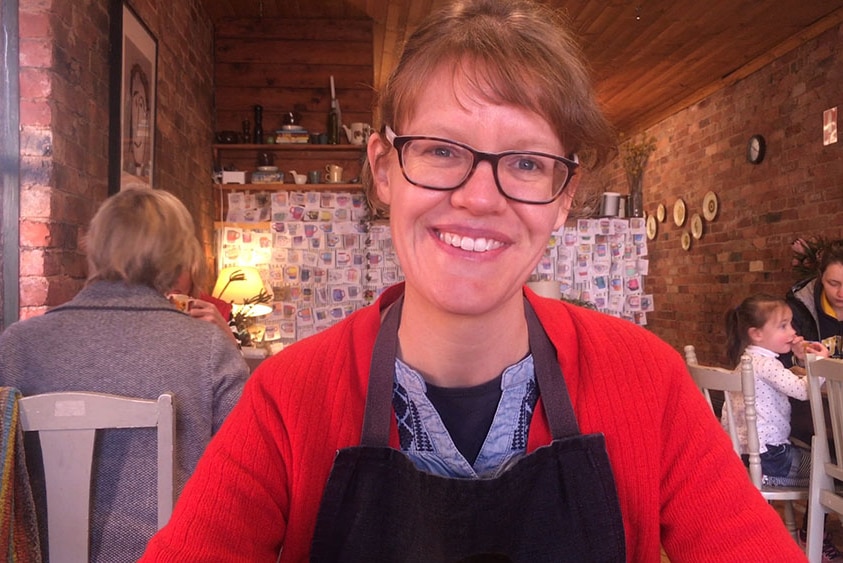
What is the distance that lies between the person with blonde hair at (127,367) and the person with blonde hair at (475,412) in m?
0.98

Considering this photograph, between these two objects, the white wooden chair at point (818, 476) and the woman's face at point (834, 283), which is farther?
the woman's face at point (834, 283)

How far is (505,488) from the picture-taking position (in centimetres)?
80

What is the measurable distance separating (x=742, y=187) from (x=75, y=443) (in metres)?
5.93

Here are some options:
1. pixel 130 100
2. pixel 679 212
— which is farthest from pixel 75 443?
pixel 679 212

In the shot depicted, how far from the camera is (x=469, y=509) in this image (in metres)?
0.80

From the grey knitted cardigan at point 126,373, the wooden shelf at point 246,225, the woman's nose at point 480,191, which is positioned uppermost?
the wooden shelf at point 246,225

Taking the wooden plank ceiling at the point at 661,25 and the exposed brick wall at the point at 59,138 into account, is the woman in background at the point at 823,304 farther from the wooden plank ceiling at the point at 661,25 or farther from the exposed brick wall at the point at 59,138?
the exposed brick wall at the point at 59,138

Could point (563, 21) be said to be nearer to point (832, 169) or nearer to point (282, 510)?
point (282, 510)

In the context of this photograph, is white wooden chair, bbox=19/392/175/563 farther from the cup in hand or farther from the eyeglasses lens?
the eyeglasses lens

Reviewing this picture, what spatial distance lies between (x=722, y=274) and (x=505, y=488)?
20.6 ft

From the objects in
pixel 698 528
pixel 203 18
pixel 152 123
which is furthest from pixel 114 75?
pixel 698 528

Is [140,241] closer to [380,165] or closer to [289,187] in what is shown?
[380,165]

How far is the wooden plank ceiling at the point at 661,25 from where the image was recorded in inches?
185

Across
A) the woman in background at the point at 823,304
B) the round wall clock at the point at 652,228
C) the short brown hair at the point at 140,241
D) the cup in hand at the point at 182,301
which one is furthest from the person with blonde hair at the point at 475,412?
the round wall clock at the point at 652,228
